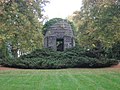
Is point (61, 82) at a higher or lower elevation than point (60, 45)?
lower

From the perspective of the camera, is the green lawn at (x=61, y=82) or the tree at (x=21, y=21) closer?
the green lawn at (x=61, y=82)

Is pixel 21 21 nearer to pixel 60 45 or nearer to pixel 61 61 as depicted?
pixel 61 61

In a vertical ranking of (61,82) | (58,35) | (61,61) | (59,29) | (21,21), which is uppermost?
(59,29)

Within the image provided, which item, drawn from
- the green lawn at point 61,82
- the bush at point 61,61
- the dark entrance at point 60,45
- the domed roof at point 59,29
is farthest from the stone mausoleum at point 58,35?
the green lawn at point 61,82

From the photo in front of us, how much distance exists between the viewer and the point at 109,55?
3412 cm

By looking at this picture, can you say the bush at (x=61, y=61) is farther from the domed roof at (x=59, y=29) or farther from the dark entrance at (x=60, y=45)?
the dark entrance at (x=60, y=45)

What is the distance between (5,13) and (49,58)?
55.8 ft

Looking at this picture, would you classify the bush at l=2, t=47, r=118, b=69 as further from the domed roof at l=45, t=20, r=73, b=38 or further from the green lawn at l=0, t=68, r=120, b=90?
the green lawn at l=0, t=68, r=120, b=90

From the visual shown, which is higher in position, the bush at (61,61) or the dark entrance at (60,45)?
the dark entrance at (60,45)

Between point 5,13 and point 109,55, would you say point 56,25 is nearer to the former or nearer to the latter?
point 109,55

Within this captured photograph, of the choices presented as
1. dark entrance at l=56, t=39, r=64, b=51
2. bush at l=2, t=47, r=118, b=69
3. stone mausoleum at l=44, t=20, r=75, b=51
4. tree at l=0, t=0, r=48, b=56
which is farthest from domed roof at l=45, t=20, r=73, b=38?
tree at l=0, t=0, r=48, b=56

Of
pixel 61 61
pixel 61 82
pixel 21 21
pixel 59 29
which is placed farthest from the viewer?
pixel 59 29

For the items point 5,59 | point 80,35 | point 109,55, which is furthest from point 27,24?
point 109,55

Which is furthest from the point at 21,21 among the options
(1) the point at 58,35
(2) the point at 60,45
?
(2) the point at 60,45
